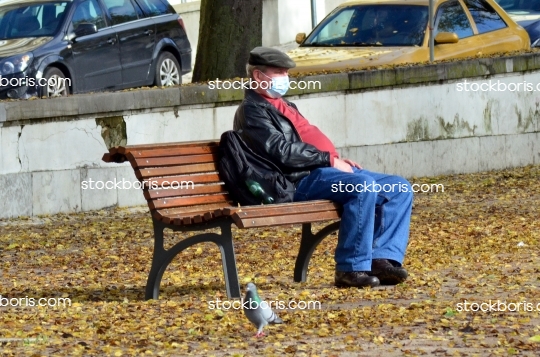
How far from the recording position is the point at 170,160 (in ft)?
25.4

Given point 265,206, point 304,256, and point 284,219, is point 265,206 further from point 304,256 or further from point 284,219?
point 304,256

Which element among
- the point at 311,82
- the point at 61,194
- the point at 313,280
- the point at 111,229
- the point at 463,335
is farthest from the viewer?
the point at 311,82

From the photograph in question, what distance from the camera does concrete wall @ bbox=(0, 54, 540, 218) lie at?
11672mm

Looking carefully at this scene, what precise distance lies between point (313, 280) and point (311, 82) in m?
5.06

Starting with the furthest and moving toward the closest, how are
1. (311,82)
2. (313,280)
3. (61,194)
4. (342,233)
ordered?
1. (311,82)
2. (61,194)
3. (313,280)
4. (342,233)

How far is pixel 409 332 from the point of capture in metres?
6.22

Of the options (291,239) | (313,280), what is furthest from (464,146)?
(313,280)

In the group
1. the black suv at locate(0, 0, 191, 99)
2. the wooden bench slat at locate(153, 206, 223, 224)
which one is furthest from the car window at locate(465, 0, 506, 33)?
the wooden bench slat at locate(153, 206, 223, 224)

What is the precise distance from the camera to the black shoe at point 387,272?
7.75 meters

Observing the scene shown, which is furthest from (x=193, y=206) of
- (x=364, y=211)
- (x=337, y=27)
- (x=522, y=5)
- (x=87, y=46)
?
(x=522, y=5)

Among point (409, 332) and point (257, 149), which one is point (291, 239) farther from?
point (409, 332)

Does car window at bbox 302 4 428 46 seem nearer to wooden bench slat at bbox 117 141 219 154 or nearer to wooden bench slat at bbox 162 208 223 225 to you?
wooden bench slat at bbox 117 141 219 154

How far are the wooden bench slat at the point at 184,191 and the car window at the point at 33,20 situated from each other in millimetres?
8915

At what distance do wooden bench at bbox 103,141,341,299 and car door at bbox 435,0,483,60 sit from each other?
800cm
